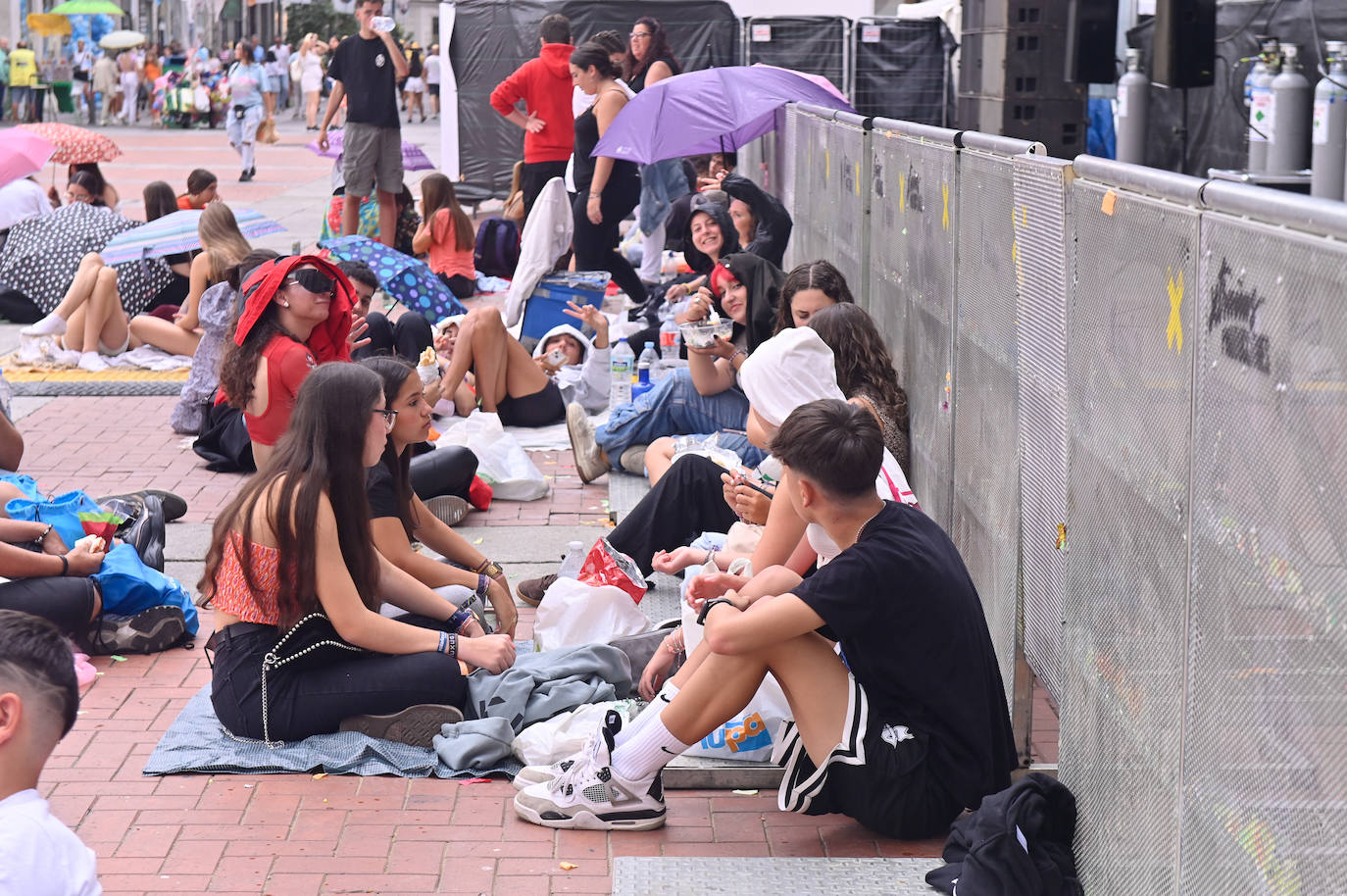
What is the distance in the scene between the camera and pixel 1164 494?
2900mm

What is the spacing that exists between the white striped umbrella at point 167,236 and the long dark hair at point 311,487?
228 inches

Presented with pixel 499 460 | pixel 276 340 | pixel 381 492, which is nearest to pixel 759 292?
pixel 499 460

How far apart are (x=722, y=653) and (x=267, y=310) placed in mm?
3394

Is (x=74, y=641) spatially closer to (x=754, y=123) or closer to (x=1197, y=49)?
(x=754, y=123)

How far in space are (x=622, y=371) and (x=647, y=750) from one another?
5233mm

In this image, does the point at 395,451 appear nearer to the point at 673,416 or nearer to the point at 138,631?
the point at 138,631

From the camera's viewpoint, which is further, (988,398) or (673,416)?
(673,416)

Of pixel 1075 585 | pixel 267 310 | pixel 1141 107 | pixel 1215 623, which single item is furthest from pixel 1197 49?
pixel 1215 623

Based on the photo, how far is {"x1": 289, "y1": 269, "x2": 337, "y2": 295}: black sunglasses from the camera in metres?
6.42

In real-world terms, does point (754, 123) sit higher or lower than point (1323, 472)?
higher

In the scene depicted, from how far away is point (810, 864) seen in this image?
12.8ft

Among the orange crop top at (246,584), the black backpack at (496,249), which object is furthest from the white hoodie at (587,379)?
the orange crop top at (246,584)

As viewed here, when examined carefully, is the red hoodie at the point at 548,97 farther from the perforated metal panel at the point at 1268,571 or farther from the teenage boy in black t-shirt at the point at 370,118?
the perforated metal panel at the point at 1268,571

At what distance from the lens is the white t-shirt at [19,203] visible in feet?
39.4
